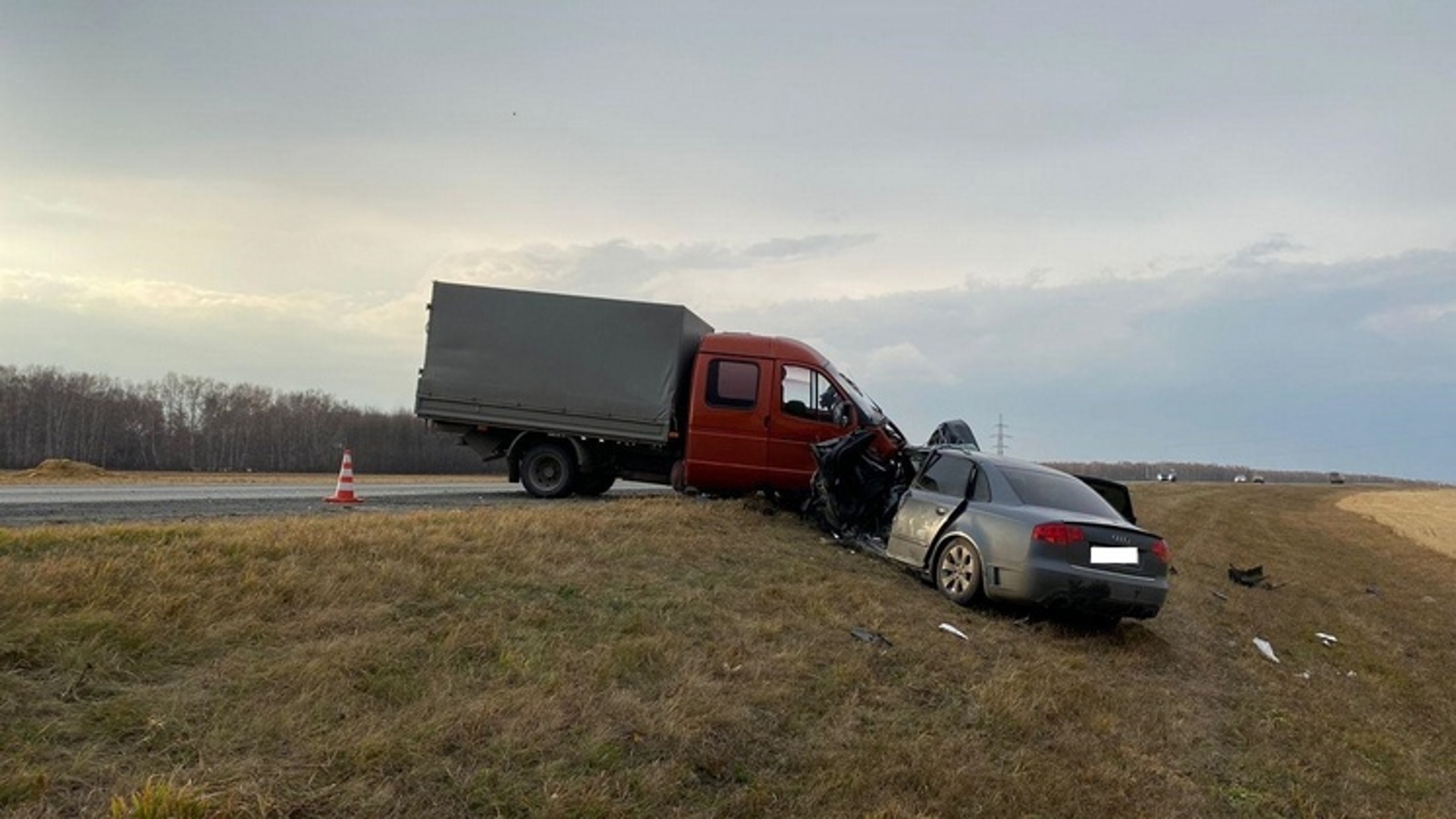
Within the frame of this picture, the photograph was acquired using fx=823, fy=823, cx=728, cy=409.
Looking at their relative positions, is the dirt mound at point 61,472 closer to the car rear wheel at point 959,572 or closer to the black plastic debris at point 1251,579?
the car rear wheel at point 959,572

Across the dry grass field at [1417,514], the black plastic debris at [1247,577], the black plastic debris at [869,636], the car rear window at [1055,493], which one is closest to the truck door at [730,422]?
the car rear window at [1055,493]

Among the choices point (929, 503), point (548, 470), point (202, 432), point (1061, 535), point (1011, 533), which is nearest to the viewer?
point (1061, 535)

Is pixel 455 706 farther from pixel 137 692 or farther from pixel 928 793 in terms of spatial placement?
pixel 928 793

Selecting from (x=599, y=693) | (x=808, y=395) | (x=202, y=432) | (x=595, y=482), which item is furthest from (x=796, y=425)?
(x=202, y=432)

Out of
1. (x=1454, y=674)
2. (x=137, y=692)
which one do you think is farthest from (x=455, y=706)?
(x=1454, y=674)

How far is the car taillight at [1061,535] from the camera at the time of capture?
722cm

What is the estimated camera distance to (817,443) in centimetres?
1104

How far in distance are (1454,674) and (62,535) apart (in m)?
13.1

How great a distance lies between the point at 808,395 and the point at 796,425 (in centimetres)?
45

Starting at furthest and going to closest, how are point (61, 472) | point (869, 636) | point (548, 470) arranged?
1. point (61, 472)
2. point (548, 470)
3. point (869, 636)

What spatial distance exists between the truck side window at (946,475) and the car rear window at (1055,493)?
1.48 feet

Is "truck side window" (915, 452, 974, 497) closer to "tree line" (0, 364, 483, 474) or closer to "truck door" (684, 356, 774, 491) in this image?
"truck door" (684, 356, 774, 491)

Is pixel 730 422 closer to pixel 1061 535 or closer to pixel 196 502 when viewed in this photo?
pixel 1061 535

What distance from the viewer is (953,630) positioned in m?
6.87
